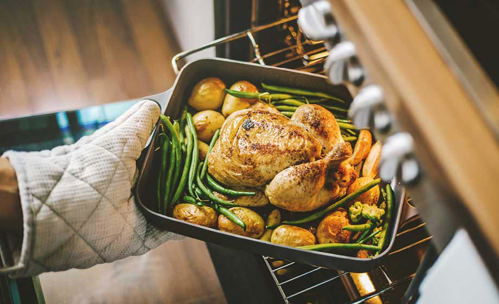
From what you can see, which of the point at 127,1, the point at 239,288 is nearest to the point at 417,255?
the point at 239,288

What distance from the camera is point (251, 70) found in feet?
3.88

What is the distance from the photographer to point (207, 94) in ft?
3.81

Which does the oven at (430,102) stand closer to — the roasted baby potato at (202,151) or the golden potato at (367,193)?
the golden potato at (367,193)

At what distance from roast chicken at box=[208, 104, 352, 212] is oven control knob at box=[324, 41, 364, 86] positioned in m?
0.33

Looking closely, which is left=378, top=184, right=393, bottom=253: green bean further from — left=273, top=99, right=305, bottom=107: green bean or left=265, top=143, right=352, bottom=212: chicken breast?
left=273, top=99, right=305, bottom=107: green bean

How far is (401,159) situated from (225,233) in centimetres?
50

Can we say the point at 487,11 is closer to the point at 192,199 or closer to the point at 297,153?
the point at 297,153

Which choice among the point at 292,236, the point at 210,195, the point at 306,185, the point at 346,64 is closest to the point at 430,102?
the point at 346,64

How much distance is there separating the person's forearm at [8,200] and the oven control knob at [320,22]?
2.30 ft

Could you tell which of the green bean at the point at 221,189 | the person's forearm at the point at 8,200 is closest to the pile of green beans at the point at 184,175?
the green bean at the point at 221,189

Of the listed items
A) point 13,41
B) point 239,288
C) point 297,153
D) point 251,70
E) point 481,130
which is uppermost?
point 13,41

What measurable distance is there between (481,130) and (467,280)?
0.28m

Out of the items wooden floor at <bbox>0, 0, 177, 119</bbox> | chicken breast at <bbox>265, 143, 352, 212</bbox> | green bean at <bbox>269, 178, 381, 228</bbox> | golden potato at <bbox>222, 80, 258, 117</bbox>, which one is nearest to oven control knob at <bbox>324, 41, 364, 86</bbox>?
chicken breast at <bbox>265, 143, 352, 212</bbox>

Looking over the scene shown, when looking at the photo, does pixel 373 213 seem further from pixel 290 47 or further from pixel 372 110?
pixel 290 47
